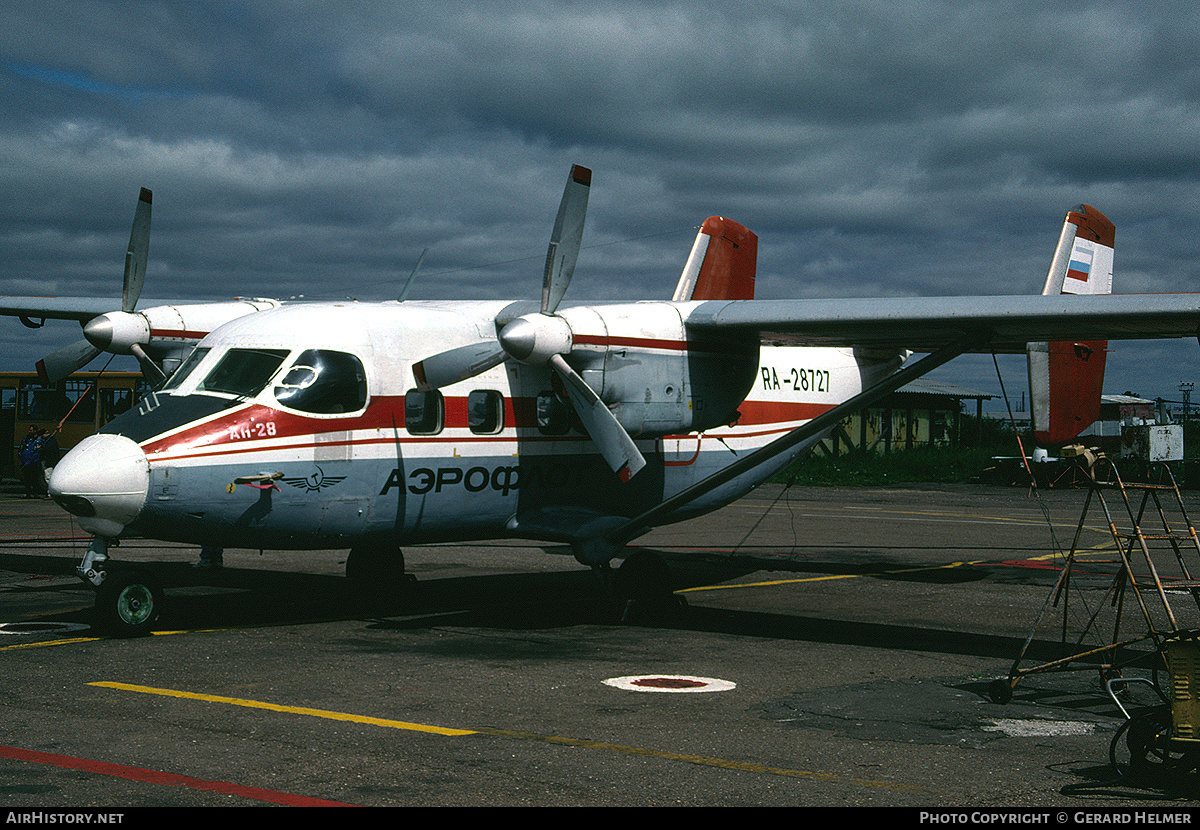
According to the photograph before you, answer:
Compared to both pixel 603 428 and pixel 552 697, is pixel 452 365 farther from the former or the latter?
pixel 552 697

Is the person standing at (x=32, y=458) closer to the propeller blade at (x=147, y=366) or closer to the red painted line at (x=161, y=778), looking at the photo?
the propeller blade at (x=147, y=366)

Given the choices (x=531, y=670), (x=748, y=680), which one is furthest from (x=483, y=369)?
(x=748, y=680)

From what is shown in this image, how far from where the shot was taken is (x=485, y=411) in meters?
13.9

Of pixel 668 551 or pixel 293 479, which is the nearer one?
pixel 293 479

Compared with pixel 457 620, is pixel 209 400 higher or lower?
higher

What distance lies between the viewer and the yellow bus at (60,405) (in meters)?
35.5

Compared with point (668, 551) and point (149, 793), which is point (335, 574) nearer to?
point (668, 551)

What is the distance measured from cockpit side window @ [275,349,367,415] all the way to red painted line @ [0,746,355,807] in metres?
5.40

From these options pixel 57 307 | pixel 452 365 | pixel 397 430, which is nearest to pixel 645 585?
pixel 397 430

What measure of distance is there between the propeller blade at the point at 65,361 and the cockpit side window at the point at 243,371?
4186 millimetres

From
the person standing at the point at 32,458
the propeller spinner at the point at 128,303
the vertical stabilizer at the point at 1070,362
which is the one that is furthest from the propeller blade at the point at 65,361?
the person standing at the point at 32,458

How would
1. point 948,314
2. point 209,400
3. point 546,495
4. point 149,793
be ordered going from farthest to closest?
point 546,495, point 948,314, point 209,400, point 149,793

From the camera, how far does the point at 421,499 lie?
1319cm

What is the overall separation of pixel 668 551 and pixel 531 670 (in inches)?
483
